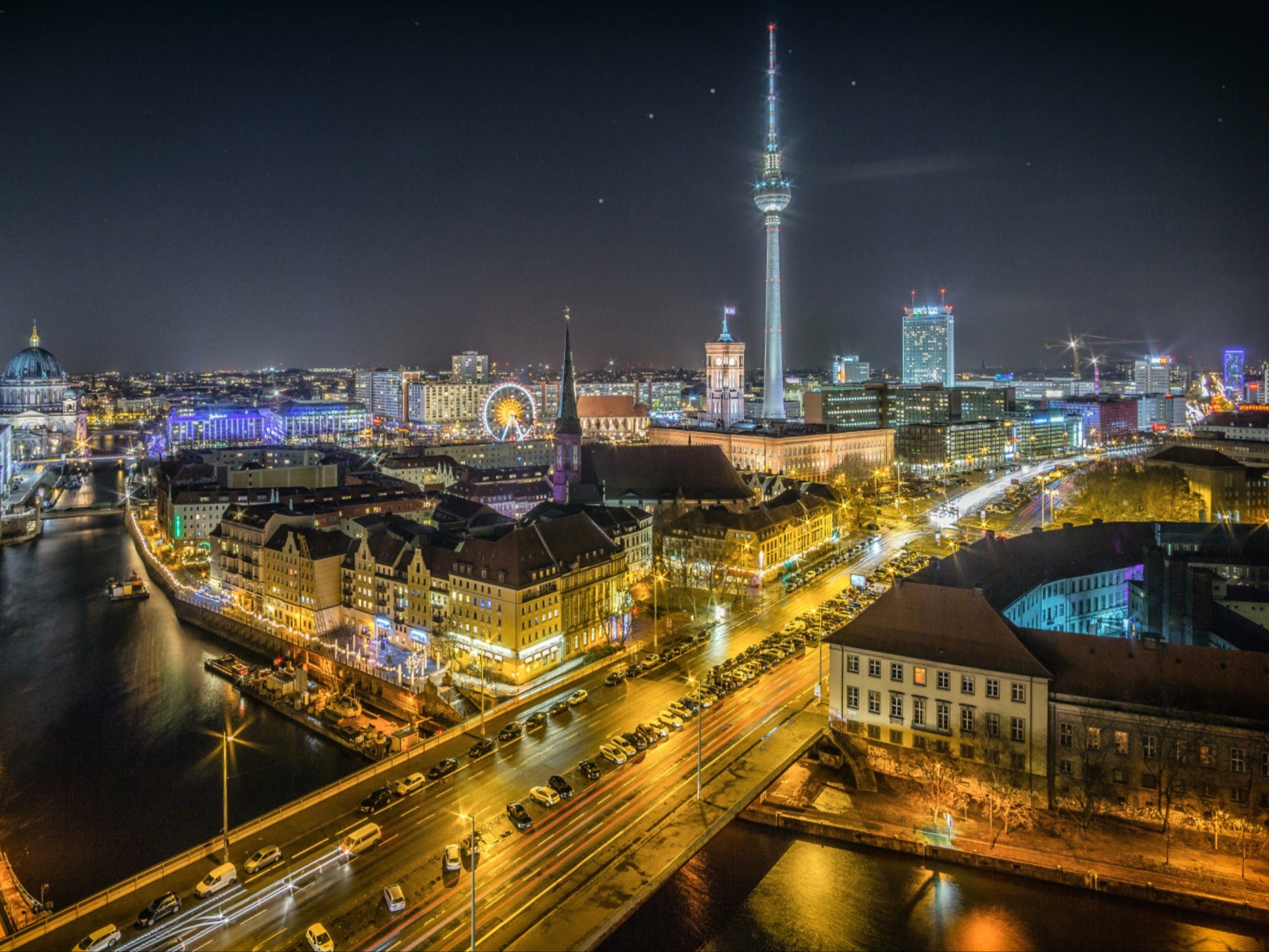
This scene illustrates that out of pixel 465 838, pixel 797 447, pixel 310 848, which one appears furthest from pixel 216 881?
pixel 797 447

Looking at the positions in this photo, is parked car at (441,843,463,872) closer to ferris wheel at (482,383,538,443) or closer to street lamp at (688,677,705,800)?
street lamp at (688,677,705,800)

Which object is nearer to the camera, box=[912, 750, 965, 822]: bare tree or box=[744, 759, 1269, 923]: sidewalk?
box=[744, 759, 1269, 923]: sidewalk

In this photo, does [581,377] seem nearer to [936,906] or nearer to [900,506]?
[900,506]

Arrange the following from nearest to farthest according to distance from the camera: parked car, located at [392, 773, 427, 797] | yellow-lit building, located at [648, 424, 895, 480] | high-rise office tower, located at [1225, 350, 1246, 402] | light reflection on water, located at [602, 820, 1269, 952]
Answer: light reflection on water, located at [602, 820, 1269, 952] < parked car, located at [392, 773, 427, 797] < yellow-lit building, located at [648, 424, 895, 480] < high-rise office tower, located at [1225, 350, 1246, 402]

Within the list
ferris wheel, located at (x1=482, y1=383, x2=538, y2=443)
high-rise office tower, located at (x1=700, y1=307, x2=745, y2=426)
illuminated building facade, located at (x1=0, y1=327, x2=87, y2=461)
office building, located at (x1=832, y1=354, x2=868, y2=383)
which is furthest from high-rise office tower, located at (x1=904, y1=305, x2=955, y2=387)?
illuminated building facade, located at (x1=0, y1=327, x2=87, y2=461)

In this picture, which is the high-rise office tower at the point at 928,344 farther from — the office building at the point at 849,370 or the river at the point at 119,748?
the river at the point at 119,748

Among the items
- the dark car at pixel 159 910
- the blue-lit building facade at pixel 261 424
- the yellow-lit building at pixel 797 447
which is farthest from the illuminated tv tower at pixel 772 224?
the dark car at pixel 159 910

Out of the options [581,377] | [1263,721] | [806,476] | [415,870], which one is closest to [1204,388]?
[806,476]
